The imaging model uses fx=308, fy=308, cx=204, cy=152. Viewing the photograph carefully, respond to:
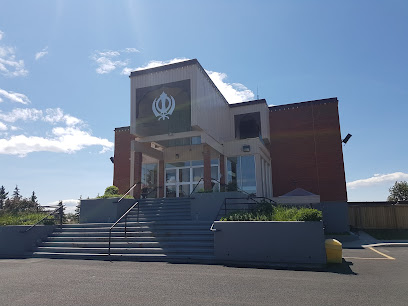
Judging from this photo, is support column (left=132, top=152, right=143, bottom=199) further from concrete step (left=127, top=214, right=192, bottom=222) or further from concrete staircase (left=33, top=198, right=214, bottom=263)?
concrete step (left=127, top=214, right=192, bottom=222)

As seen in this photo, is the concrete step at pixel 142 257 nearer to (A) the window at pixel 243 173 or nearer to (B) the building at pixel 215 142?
(B) the building at pixel 215 142

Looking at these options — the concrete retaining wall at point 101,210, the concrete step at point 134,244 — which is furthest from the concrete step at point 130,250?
the concrete retaining wall at point 101,210

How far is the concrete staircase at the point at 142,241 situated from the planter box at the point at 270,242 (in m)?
0.69

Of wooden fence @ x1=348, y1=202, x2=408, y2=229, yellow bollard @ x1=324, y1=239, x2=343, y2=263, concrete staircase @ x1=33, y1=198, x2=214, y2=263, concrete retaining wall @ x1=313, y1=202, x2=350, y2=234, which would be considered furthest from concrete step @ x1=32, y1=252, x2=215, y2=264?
wooden fence @ x1=348, y1=202, x2=408, y2=229

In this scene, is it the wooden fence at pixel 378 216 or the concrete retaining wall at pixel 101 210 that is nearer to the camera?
the concrete retaining wall at pixel 101 210

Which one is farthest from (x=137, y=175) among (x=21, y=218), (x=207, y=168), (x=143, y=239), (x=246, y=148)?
(x=143, y=239)

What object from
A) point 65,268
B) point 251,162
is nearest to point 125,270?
point 65,268

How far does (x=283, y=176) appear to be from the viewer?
23359 mm

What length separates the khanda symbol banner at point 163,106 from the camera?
17594mm

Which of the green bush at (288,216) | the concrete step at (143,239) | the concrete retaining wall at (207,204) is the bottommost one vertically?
the concrete step at (143,239)

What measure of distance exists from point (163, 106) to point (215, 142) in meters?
3.74

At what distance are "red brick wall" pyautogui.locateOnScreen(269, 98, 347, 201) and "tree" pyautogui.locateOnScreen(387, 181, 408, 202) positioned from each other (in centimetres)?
2733

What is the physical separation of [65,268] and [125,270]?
1931 mm

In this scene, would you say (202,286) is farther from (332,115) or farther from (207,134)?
(332,115)
